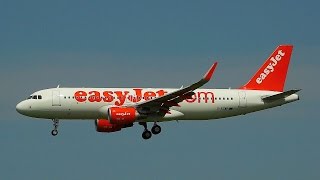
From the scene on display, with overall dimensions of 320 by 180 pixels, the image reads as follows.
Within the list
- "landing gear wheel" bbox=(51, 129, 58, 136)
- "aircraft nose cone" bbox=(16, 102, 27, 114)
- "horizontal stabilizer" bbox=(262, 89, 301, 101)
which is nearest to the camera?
"aircraft nose cone" bbox=(16, 102, 27, 114)

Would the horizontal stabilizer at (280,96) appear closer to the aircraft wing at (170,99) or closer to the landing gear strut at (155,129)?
the aircraft wing at (170,99)

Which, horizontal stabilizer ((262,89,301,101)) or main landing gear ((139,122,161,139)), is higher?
horizontal stabilizer ((262,89,301,101))

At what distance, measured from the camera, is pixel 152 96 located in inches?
3391

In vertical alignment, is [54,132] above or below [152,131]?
below

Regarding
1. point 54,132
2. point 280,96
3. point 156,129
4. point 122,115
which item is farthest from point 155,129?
point 280,96

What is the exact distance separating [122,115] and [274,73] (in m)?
19.2

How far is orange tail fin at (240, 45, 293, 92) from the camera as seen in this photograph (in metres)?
92.3

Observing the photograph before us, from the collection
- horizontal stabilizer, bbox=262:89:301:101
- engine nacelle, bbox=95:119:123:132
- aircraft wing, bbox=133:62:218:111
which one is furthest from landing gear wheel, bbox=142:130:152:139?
horizontal stabilizer, bbox=262:89:301:101

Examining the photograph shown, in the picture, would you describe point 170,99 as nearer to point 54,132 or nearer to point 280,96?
point 54,132

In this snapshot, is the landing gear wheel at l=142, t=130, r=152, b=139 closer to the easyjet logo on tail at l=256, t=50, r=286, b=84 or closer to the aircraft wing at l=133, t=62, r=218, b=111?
the aircraft wing at l=133, t=62, r=218, b=111

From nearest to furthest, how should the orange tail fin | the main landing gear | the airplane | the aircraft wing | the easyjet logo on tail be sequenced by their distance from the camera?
1. the aircraft wing
2. the airplane
3. the main landing gear
4. the orange tail fin
5. the easyjet logo on tail

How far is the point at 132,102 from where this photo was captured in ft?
279

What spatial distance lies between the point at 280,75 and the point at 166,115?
1471 cm

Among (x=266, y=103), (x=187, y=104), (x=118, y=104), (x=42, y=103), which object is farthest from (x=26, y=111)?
(x=266, y=103)
